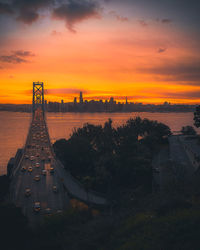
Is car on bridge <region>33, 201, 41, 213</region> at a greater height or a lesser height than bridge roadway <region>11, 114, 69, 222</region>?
greater

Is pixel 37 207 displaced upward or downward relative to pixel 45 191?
upward

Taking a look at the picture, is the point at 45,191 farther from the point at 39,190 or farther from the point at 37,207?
the point at 37,207

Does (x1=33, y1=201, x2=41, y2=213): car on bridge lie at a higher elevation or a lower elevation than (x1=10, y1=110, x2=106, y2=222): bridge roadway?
higher

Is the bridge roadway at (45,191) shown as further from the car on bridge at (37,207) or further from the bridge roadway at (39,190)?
the car on bridge at (37,207)

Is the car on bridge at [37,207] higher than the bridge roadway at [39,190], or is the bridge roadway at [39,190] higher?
the car on bridge at [37,207]

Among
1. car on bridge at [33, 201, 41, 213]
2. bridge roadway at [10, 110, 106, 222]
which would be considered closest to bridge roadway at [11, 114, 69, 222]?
bridge roadway at [10, 110, 106, 222]

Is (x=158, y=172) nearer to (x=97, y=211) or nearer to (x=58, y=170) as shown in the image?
(x=97, y=211)

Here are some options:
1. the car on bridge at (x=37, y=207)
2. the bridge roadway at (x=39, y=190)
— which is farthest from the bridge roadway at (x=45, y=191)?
the car on bridge at (x=37, y=207)

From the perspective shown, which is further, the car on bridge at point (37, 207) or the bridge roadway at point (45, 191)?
the bridge roadway at point (45, 191)

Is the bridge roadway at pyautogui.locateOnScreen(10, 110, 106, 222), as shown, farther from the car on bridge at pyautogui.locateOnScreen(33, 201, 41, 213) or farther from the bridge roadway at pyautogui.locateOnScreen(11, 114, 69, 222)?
the car on bridge at pyautogui.locateOnScreen(33, 201, 41, 213)

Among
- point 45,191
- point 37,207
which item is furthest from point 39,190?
point 37,207

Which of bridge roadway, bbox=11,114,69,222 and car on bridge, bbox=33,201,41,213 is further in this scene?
bridge roadway, bbox=11,114,69,222

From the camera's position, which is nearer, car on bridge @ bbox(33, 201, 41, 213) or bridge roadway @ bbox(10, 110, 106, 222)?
car on bridge @ bbox(33, 201, 41, 213)
